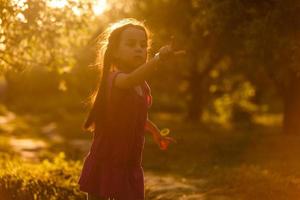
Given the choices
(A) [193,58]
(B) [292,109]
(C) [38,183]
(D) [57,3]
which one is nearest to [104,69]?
(C) [38,183]

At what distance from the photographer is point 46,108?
1938 inches

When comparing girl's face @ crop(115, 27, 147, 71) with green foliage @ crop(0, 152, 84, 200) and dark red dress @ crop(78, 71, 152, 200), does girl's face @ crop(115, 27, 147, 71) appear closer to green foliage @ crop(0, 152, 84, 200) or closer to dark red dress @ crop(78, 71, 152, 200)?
dark red dress @ crop(78, 71, 152, 200)

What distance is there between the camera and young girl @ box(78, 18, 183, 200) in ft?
20.4

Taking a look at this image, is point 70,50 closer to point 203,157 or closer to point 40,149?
point 203,157

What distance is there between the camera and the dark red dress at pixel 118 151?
6215 millimetres

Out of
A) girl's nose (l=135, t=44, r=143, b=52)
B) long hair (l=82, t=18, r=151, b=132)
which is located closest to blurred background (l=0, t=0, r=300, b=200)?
long hair (l=82, t=18, r=151, b=132)

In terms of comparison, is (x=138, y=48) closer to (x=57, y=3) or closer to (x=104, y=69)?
(x=104, y=69)

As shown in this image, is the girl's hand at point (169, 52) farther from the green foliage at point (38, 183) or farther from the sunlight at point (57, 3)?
the sunlight at point (57, 3)

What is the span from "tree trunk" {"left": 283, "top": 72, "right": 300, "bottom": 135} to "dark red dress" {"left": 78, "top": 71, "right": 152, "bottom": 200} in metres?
13.6

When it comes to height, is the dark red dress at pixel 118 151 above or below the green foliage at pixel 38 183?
above

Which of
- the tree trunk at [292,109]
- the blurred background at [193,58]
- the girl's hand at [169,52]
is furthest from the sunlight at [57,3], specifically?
the tree trunk at [292,109]

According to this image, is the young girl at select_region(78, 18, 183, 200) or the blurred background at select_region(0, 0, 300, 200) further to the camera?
the blurred background at select_region(0, 0, 300, 200)

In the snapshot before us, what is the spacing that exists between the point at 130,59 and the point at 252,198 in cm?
424

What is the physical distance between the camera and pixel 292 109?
19672mm
